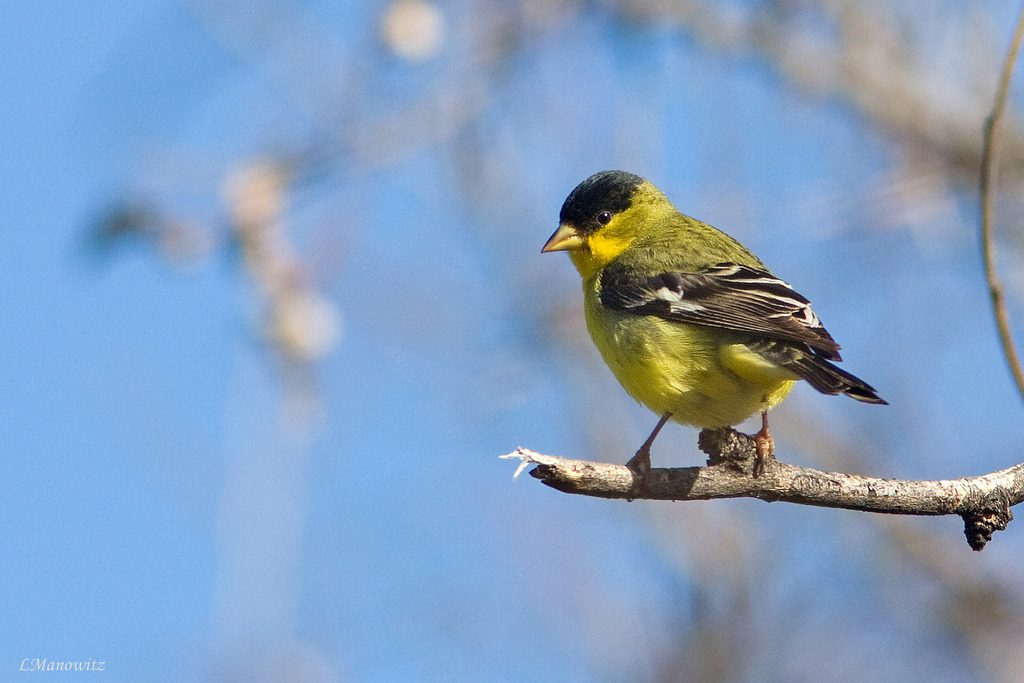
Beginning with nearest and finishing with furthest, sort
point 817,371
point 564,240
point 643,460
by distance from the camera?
point 817,371
point 643,460
point 564,240

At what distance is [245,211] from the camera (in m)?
5.50

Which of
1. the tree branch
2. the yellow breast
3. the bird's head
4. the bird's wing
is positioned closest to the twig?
the tree branch

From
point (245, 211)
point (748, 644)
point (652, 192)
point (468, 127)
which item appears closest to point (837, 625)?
point (748, 644)

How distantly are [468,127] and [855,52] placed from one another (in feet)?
9.39

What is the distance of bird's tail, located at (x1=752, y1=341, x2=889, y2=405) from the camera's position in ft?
13.5

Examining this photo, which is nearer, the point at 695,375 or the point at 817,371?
the point at 817,371

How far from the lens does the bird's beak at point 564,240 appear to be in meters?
5.75

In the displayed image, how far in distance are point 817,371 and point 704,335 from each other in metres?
0.65

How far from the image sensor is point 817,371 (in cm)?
428

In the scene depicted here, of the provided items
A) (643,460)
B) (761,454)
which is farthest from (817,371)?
(643,460)

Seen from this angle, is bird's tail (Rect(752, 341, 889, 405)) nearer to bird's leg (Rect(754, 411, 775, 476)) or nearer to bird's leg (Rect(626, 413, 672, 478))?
bird's leg (Rect(754, 411, 775, 476))

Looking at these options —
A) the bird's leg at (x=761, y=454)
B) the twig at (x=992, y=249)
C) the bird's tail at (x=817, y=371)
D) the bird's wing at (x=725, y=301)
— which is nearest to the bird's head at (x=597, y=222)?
the bird's wing at (x=725, y=301)

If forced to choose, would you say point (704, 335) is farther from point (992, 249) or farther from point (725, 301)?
point (992, 249)

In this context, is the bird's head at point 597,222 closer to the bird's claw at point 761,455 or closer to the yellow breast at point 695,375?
the yellow breast at point 695,375
